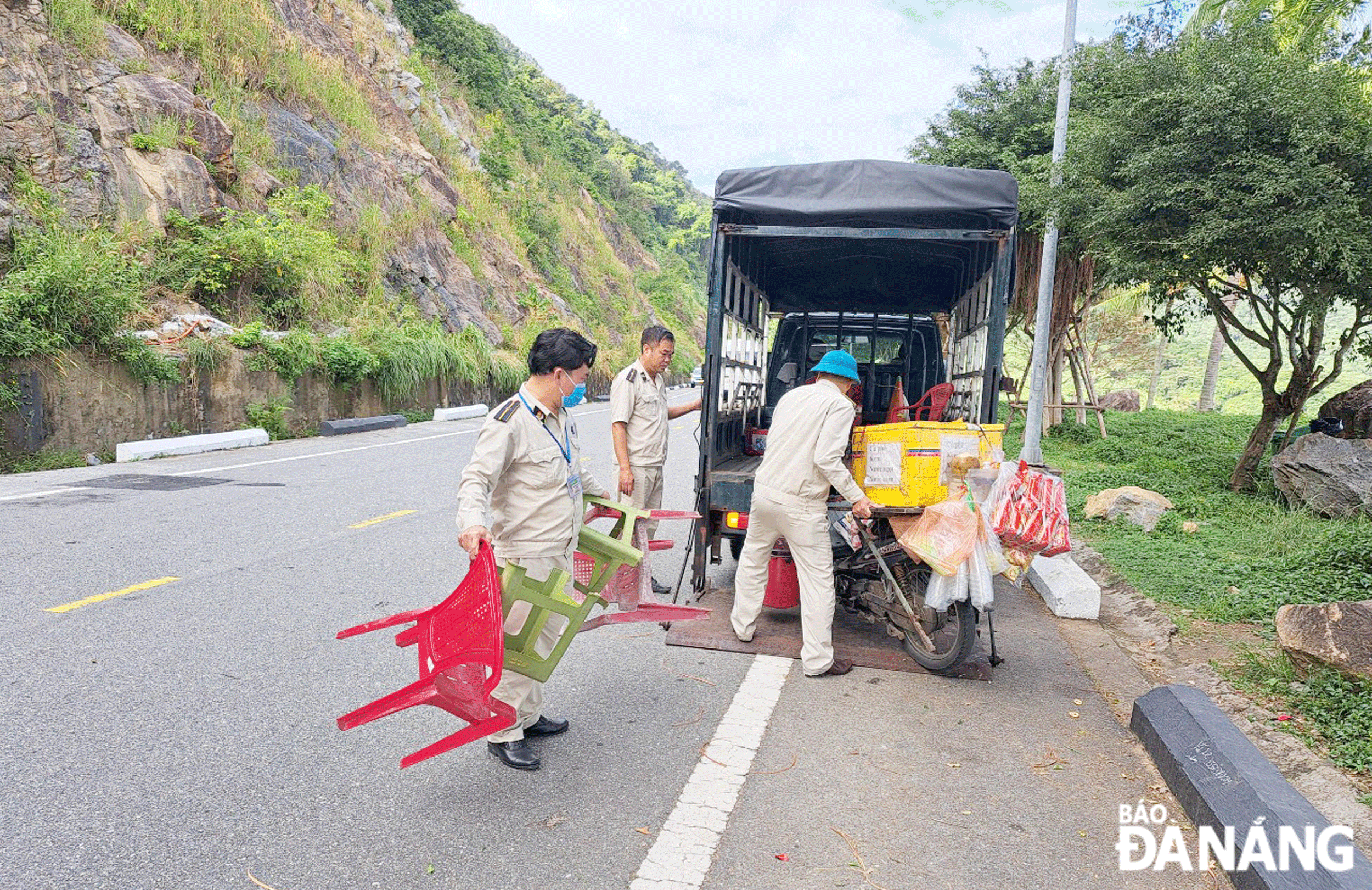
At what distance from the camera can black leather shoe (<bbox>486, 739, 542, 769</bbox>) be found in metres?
3.55

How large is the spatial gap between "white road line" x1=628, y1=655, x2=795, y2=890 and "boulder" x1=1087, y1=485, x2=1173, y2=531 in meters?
5.38

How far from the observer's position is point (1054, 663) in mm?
5207

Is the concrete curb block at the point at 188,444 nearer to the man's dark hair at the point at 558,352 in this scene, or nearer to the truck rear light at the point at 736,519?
the truck rear light at the point at 736,519

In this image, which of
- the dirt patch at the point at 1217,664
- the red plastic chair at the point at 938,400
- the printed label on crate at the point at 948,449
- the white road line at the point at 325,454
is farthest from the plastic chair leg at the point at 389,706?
the white road line at the point at 325,454

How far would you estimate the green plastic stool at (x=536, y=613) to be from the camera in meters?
3.41

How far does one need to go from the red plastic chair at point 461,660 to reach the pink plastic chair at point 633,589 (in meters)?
0.84

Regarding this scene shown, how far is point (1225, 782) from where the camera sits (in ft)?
10.8

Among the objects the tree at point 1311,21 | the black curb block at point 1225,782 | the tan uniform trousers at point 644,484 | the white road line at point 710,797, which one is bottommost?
the white road line at point 710,797

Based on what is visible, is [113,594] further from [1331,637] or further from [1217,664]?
[1331,637]

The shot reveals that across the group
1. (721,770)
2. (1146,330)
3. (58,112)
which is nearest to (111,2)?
(58,112)

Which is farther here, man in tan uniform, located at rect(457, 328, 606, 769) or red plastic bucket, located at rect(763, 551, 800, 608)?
red plastic bucket, located at rect(763, 551, 800, 608)

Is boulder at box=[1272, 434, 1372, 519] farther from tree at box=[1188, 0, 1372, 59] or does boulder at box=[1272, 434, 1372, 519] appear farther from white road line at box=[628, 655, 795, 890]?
white road line at box=[628, 655, 795, 890]

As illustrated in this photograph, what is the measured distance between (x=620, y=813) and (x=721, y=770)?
0.53 metres

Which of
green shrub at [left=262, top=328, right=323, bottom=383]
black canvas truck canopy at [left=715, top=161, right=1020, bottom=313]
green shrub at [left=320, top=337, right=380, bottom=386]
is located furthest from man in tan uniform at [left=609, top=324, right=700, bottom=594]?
green shrub at [left=320, top=337, right=380, bottom=386]
